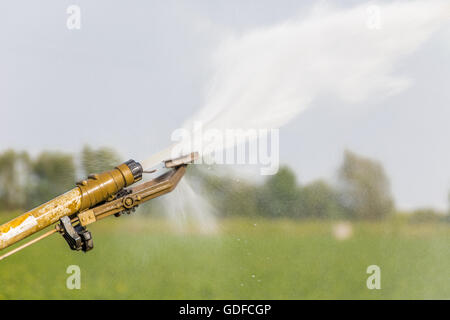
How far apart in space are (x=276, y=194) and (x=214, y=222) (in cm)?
61

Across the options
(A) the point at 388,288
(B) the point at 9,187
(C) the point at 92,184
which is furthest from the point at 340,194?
(B) the point at 9,187

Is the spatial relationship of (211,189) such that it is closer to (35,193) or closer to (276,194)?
(276,194)

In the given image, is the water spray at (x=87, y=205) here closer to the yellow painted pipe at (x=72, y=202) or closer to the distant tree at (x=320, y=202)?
the yellow painted pipe at (x=72, y=202)

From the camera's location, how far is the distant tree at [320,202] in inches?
189

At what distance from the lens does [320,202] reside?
15.8 ft

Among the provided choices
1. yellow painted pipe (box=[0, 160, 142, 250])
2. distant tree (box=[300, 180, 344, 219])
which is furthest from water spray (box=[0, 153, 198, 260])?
distant tree (box=[300, 180, 344, 219])

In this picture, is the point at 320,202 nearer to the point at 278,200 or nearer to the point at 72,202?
the point at 278,200

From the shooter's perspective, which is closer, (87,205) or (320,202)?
(87,205)

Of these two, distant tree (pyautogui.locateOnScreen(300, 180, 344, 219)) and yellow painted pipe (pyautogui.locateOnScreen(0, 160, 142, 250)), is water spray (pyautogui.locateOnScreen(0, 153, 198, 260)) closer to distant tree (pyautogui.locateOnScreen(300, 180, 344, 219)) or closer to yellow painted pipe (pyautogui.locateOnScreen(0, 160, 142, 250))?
yellow painted pipe (pyautogui.locateOnScreen(0, 160, 142, 250))

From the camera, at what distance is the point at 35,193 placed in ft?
16.5

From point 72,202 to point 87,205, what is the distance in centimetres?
11

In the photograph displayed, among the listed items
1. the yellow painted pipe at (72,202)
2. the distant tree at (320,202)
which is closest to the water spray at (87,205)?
the yellow painted pipe at (72,202)

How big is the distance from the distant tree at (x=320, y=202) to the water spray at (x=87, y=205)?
4.13 ft

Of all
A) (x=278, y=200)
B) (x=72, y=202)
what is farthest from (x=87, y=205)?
(x=278, y=200)
